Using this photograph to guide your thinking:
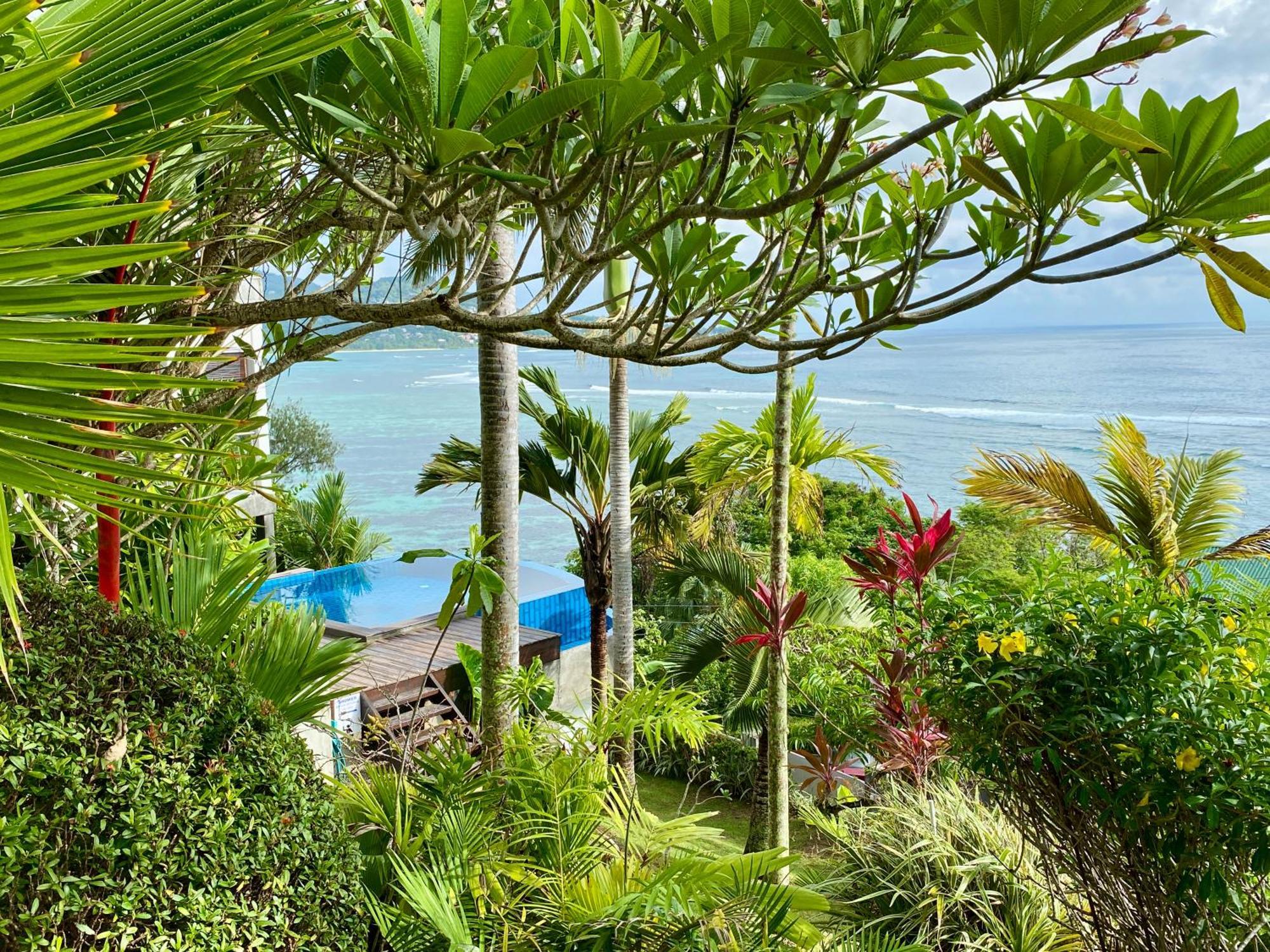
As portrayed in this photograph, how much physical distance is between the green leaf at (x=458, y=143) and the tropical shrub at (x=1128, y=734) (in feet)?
5.81

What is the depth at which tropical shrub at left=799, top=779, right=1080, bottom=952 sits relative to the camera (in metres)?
3.28

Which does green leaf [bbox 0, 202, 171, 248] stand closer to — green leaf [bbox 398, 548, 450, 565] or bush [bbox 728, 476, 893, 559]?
green leaf [bbox 398, 548, 450, 565]

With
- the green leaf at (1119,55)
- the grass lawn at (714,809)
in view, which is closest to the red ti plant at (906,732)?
the green leaf at (1119,55)

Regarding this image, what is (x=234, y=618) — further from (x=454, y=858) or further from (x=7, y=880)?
(x=7, y=880)

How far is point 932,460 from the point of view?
133 ft

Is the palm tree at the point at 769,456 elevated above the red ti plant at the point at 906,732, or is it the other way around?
the palm tree at the point at 769,456

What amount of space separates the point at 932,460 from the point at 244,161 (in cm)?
4119

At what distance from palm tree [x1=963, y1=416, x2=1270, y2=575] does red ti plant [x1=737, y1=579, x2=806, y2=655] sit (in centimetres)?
264

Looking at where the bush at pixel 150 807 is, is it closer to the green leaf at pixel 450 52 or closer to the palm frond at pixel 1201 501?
the green leaf at pixel 450 52

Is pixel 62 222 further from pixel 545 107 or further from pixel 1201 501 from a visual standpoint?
pixel 1201 501

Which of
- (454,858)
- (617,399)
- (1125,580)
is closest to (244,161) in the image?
(454,858)

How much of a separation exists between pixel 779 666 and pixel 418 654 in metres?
4.48

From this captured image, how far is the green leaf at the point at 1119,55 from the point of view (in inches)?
35.9

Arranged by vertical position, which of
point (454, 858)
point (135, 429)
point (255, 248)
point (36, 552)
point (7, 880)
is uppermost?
point (255, 248)
